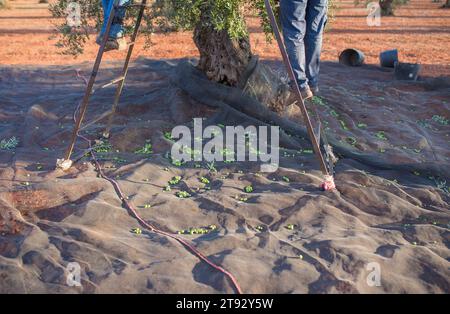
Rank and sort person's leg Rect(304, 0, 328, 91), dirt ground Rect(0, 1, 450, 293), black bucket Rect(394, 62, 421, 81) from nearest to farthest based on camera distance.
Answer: dirt ground Rect(0, 1, 450, 293) → person's leg Rect(304, 0, 328, 91) → black bucket Rect(394, 62, 421, 81)

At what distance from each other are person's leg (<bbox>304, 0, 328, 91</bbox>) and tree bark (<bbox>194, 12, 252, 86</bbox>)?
1821 mm

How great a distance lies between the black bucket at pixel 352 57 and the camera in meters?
10.6

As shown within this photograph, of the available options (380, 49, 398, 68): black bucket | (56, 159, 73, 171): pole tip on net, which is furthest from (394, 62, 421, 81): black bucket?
(56, 159, 73, 171): pole tip on net

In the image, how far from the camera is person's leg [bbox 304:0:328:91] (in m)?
4.08

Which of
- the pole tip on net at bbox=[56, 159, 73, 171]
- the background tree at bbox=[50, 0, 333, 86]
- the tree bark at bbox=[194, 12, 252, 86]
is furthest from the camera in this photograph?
the tree bark at bbox=[194, 12, 252, 86]

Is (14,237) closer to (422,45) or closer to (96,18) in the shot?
(96,18)

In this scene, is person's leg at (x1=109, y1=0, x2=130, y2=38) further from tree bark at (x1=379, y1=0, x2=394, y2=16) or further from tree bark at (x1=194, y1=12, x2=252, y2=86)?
tree bark at (x1=379, y1=0, x2=394, y2=16)

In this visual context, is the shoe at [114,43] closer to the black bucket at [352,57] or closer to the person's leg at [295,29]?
the person's leg at [295,29]

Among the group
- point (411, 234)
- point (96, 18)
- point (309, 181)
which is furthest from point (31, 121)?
point (411, 234)

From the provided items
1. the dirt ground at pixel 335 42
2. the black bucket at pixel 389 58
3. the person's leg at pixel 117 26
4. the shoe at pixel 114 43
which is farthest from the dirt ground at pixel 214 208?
the dirt ground at pixel 335 42

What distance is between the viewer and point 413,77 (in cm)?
916

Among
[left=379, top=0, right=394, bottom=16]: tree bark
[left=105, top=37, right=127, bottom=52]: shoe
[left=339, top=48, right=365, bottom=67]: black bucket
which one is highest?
[left=105, top=37, right=127, bottom=52]: shoe

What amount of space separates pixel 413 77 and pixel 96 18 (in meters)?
6.05

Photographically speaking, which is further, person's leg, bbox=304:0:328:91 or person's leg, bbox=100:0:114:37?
person's leg, bbox=100:0:114:37
